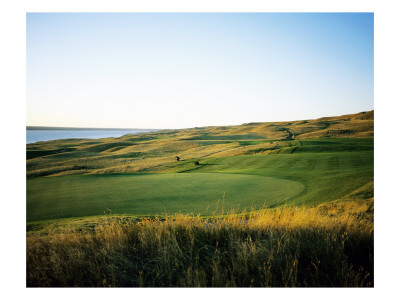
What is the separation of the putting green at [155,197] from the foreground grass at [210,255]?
54.7 inches

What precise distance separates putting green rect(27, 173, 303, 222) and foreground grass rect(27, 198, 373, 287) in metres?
1.39

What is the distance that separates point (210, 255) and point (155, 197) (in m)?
2.99

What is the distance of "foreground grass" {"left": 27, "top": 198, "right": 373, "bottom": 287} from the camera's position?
6.97 ft

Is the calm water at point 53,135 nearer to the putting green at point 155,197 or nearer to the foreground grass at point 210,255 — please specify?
the putting green at point 155,197

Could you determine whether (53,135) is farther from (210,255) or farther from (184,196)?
(210,255)

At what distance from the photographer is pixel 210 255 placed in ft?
7.85

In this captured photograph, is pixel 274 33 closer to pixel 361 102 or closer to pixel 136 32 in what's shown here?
pixel 361 102

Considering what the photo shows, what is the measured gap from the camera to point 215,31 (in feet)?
15.9

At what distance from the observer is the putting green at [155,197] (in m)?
4.29

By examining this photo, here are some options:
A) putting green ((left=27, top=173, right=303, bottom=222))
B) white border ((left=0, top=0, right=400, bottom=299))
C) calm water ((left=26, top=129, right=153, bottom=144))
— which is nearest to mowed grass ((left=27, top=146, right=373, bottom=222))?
putting green ((left=27, top=173, right=303, bottom=222))

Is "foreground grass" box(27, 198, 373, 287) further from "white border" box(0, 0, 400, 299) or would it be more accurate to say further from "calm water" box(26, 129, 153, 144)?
"calm water" box(26, 129, 153, 144)

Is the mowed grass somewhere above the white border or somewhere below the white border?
below
